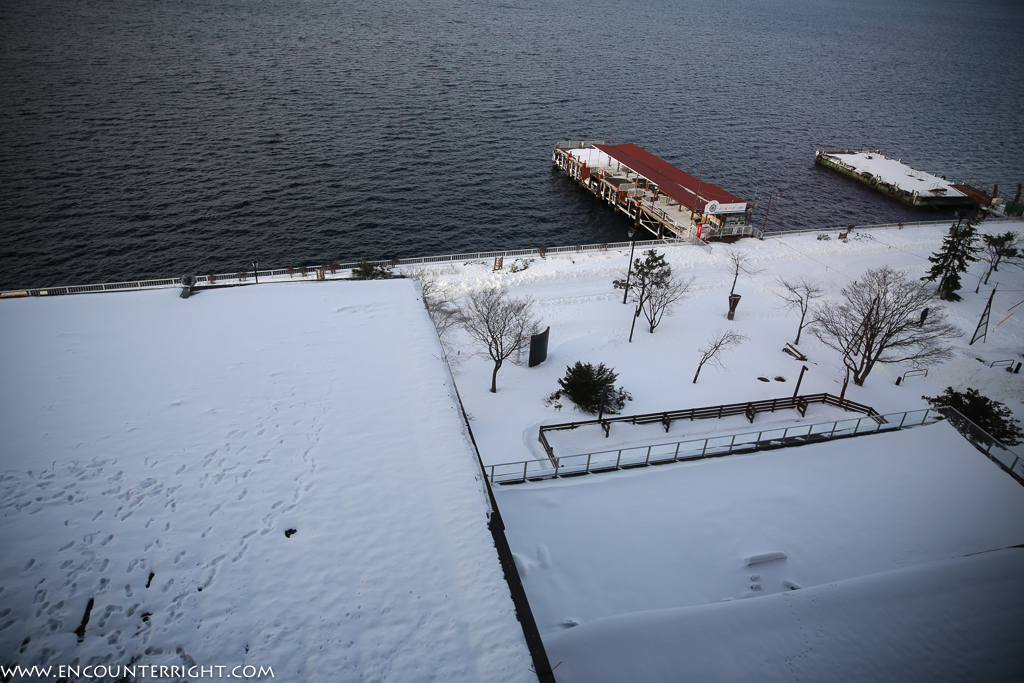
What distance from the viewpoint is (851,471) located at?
21.4m

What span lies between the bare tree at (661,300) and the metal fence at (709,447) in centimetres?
1758

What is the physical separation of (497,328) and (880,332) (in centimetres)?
2299

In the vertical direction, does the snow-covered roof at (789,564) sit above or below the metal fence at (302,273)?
above

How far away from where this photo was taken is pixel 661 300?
42.2 m

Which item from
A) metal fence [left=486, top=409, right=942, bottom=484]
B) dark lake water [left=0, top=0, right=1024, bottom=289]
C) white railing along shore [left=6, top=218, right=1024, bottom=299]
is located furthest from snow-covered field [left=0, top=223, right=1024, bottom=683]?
dark lake water [left=0, top=0, right=1024, bottom=289]

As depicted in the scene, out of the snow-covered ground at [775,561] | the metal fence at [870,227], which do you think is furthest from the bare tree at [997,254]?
the snow-covered ground at [775,561]

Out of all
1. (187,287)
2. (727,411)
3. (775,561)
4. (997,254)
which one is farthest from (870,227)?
(187,287)

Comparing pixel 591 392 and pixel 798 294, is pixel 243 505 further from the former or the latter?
pixel 798 294

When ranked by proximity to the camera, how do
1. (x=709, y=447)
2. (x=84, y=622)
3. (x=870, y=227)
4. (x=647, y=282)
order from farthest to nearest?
1. (x=870, y=227)
2. (x=647, y=282)
3. (x=709, y=447)
4. (x=84, y=622)

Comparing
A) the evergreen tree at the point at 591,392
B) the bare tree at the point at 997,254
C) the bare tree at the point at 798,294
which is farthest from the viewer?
the bare tree at the point at 997,254

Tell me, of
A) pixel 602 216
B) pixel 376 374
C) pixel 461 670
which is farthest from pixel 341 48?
pixel 461 670

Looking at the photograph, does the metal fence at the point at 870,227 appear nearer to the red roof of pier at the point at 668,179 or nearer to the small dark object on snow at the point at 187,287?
the red roof of pier at the point at 668,179

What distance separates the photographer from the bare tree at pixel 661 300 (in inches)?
1638

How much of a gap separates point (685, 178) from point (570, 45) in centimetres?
9761
